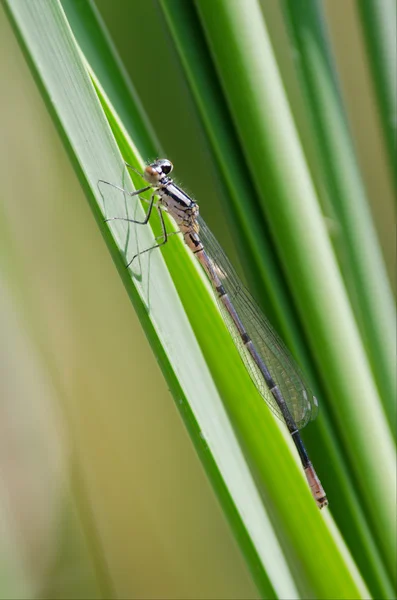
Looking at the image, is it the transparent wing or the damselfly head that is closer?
the damselfly head

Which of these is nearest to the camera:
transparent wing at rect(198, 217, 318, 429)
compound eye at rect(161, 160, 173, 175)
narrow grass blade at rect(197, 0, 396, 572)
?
narrow grass blade at rect(197, 0, 396, 572)

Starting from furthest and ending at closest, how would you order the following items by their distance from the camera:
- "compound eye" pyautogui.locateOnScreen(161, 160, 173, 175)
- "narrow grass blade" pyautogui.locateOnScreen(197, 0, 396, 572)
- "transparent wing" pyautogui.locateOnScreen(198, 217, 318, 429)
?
1. "transparent wing" pyautogui.locateOnScreen(198, 217, 318, 429)
2. "compound eye" pyautogui.locateOnScreen(161, 160, 173, 175)
3. "narrow grass blade" pyautogui.locateOnScreen(197, 0, 396, 572)

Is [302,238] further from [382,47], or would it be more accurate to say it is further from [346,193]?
[382,47]

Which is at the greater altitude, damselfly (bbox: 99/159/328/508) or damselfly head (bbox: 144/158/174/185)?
damselfly head (bbox: 144/158/174/185)

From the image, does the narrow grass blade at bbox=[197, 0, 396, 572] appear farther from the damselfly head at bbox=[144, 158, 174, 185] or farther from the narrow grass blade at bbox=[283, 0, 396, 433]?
the damselfly head at bbox=[144, 158, 174, 185]

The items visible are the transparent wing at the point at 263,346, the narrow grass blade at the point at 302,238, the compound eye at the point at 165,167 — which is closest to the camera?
the narrow grass blade at the point at 302,238

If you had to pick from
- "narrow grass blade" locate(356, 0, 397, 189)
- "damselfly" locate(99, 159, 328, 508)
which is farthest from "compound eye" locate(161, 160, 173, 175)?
"narrow grass blade" locate(356, 0, 397, 189)

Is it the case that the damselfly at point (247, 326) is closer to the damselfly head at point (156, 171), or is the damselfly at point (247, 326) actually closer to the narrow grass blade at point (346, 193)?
the damselfly head at point (156, 171)

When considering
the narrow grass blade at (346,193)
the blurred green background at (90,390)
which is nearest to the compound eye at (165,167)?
the blurred green background at (90,390)
